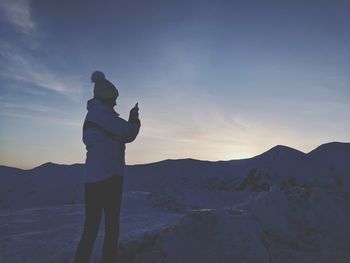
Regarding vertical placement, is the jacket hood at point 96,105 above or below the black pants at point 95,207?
above

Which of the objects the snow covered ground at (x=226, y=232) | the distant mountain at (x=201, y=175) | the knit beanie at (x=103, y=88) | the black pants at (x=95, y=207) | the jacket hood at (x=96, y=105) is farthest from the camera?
the distant mountain at (x=201, y=175)

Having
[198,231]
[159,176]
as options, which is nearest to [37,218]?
[198,231]

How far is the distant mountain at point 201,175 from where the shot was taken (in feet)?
84.1

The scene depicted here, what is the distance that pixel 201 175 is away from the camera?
102 ft

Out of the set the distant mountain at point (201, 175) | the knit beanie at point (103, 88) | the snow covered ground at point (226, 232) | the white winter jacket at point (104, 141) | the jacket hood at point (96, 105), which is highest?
the distant mountain at point (201, 175)

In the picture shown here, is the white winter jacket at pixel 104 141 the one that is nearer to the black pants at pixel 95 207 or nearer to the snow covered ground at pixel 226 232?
the black pants at pixel 95 207

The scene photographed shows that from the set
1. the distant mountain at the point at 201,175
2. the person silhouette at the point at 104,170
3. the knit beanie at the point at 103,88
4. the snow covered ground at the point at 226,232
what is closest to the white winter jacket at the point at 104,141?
the person silhouette at the point at 104,170

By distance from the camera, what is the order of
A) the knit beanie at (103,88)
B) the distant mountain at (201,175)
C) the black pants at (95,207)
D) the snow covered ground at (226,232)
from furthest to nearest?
the distant mountain at (201,175) → the snow covered ground at (226,232) → the knit beanie at (103,88) → the black pants at (95,207)

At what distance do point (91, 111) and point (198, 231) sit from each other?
1.91 meters

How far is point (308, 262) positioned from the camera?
4.31 metres

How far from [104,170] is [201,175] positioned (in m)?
28.1

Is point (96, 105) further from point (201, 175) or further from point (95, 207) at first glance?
point (201, 175)

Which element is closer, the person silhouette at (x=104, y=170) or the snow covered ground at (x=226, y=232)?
the person silhouette at (x=104, y=170)

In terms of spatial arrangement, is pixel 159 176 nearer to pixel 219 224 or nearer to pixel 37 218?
pixel 37 218
